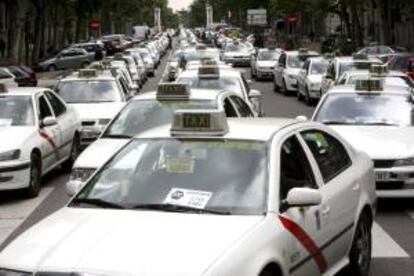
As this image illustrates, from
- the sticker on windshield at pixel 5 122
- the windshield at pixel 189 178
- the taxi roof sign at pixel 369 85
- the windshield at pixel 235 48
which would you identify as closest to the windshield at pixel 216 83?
the taxi roof sign at pixel 369 85

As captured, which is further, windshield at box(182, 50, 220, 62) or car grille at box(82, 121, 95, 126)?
windshield at box(182, 50, 220, 62)

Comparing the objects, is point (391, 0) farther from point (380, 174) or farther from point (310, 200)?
point (310, 200)

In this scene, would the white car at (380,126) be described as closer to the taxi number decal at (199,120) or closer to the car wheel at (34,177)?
the car wheel at (34,177)

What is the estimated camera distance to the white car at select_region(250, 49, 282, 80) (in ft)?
136

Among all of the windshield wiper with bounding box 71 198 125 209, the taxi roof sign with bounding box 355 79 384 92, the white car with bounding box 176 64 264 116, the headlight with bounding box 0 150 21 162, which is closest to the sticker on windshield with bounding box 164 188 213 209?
the windshield wiper with bounding box 71 198 125 209

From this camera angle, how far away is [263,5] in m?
93.6

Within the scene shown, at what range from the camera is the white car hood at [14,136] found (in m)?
12.0

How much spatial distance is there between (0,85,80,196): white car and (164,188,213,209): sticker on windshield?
647 centimetres

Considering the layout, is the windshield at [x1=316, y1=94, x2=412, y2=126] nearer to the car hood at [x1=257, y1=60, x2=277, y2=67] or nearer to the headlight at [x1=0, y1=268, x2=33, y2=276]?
the headlight at [x1=0, y1=268, x2=33, y2=276]

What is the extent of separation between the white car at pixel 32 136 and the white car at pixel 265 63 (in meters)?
26.7

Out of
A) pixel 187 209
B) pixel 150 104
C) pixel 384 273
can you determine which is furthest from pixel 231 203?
pixel 150 104

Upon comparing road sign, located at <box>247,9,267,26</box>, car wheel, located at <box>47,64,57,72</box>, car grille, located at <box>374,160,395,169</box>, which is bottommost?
car grille, located at <box>374,160,395,169</box>

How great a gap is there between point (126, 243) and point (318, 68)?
952 inches

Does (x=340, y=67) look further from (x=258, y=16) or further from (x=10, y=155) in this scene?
(x=258, y=16)
